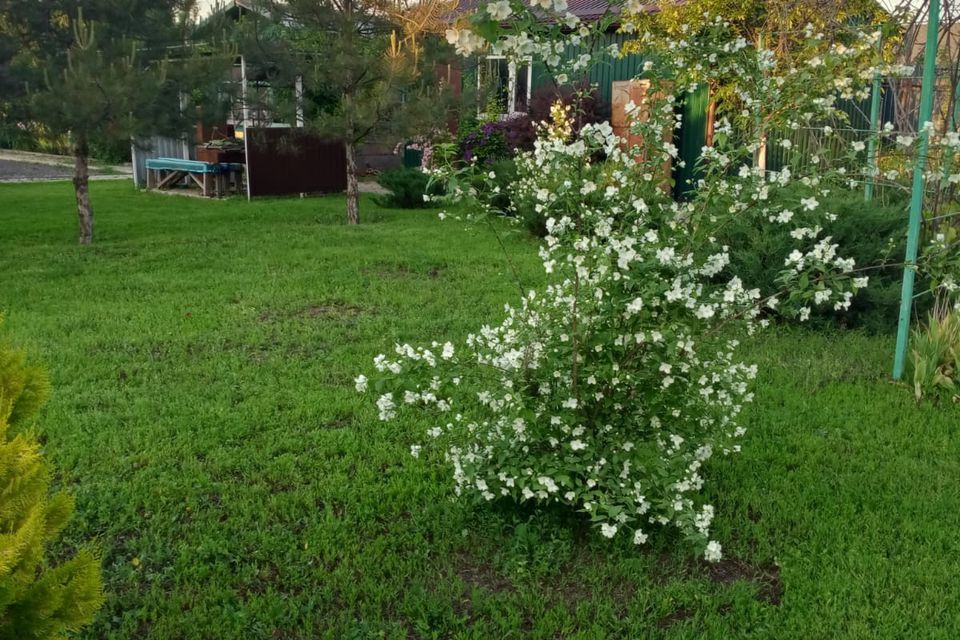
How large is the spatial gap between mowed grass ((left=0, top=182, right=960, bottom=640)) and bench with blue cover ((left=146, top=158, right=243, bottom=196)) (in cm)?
895

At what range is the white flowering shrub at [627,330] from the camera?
2908 mm

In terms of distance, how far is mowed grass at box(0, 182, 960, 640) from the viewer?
285 cm

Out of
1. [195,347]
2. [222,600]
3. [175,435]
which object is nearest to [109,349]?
[195,347]

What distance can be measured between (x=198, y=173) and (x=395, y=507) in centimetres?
1367

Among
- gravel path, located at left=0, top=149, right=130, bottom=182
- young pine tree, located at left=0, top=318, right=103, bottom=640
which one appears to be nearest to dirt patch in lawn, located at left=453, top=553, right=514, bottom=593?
young pine tree, located at left=0, top=318, right=103, bottom=640

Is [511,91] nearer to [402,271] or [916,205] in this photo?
[402,271]

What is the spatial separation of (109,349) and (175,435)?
1.76m

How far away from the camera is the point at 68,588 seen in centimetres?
178

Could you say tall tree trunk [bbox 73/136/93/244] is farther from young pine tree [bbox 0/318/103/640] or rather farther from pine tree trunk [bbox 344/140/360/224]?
young pine tree [bbox 0/318/103/640]

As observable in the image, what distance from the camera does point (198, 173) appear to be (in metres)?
15.9

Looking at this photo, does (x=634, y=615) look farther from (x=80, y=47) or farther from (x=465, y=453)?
(x=80, y=47)

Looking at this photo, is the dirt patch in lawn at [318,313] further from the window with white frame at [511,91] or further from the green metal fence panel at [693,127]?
the window with white frame at [511,91]

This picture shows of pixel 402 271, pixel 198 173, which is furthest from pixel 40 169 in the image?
pixel 402 271

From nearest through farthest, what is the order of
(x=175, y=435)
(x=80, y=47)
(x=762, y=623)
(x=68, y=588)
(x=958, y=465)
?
(x=68, y=588), (x=762, y=623), (x=958, y=465), (x=175, y=435), (x=80, y=47)
